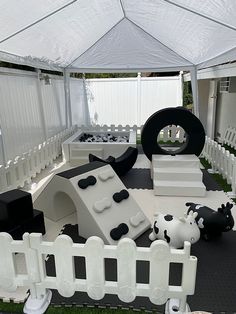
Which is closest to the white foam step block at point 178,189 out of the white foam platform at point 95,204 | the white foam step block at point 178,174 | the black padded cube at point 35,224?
the white foam step block at point 178,174

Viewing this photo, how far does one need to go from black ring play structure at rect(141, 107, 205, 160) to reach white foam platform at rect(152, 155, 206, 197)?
0.78 feet

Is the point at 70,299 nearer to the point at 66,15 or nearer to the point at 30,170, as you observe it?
the point at 30,170

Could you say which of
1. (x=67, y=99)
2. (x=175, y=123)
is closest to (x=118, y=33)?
(x=175, y=123)

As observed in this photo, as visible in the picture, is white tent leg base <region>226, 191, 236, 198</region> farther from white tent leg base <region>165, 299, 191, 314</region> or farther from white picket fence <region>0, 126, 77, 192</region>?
white picket fence <region>0, 126, 77, 192</region>

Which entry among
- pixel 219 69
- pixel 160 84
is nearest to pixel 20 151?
pixel 219 69

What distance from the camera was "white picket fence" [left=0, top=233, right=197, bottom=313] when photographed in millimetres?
2025

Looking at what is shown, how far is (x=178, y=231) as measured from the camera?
3057 mm

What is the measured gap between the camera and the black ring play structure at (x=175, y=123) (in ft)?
18.3

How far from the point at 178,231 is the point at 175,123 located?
3035 mm

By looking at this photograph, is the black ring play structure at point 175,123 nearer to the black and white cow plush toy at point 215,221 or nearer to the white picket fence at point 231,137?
the black and white cow plush toy at point 215,221

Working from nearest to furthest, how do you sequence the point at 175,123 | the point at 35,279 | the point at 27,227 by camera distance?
the point at 35,279, the point at 27,227, the point at 175,123

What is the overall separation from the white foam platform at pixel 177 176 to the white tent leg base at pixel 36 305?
2946 mm

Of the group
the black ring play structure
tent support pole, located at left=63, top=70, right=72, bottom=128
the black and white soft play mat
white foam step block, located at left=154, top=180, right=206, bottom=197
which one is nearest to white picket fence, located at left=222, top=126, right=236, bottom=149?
the black ring play structure

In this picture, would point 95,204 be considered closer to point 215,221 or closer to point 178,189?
point 215,221
